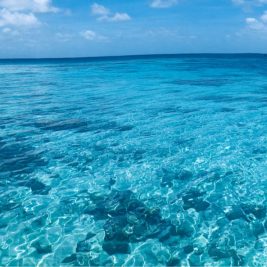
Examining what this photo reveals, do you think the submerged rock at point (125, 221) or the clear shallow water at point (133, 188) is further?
the submerged rock at point (125, 221)

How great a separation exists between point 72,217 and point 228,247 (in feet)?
13.3

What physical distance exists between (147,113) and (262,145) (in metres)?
7.69

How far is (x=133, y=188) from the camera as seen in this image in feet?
32.0

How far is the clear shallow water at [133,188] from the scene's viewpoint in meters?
7.06

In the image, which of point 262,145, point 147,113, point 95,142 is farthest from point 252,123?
point 95,142

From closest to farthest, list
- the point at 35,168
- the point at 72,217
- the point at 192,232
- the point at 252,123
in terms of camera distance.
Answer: the point at 192,232
the point at 72,217
the point at 35,168
the point at 252,123

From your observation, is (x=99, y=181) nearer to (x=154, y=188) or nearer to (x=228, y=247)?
(x=154, y=188)

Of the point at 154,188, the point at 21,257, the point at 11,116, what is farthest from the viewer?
the point at 11,116

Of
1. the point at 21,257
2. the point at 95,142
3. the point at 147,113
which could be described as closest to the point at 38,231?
the point at 21,257

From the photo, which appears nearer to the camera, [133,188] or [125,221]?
[125,221]

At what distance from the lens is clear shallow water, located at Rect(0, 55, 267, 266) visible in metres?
7.06

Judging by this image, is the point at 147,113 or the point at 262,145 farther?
the point at 147,113

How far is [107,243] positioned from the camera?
723cm

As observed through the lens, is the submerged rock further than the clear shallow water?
Yes
